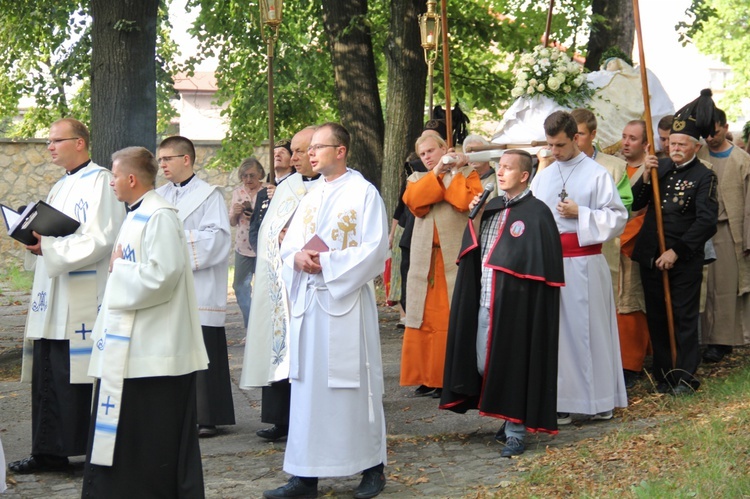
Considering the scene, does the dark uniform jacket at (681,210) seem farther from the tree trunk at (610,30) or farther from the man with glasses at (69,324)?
the tree trunk at (610,30)

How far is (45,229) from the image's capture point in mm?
6613

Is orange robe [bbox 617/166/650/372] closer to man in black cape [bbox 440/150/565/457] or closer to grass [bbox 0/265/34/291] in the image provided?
man in black cape [bbox 440/150/565/457]

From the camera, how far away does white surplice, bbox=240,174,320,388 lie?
771 cm

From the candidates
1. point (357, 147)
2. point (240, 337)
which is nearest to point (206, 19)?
point (357, 147)

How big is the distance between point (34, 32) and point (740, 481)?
15.4 m

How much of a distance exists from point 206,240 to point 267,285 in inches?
22.6

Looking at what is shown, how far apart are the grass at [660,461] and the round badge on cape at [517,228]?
1454mm

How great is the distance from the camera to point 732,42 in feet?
142

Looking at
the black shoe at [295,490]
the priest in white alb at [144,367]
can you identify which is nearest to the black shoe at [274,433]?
the black shoe at [295,490]

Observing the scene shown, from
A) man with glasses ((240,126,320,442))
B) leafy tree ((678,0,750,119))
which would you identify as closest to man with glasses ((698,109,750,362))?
man with glasses ((240,126,320,442))

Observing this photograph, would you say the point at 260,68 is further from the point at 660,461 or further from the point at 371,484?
the point at 660,461

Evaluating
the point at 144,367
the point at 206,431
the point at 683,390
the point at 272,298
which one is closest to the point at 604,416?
the point at 683,390

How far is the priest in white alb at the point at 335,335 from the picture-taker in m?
6.04

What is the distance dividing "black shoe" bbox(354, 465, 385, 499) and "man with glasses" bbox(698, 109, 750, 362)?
4461mm
